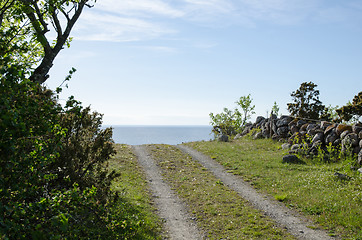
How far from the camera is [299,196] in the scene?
15.6 m

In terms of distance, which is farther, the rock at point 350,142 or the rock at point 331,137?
the rock at point 331,137

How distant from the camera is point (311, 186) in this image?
55.9ft

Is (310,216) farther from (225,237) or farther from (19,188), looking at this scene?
(19,188)

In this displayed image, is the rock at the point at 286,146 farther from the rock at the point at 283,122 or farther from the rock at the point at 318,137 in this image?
the rock at the point at 283,122

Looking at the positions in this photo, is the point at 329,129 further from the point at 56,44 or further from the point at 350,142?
the point at 56,44

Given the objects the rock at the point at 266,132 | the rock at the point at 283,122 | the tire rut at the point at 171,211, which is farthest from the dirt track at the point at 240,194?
the rock at the point at 266,132

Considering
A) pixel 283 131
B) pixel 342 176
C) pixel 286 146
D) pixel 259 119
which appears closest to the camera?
pixel 342 176

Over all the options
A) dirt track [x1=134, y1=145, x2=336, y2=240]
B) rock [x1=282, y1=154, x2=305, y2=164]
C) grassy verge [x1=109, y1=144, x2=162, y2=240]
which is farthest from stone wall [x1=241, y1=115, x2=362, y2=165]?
grassy verge [x1=109, y1=144, x2=162, y2=240]

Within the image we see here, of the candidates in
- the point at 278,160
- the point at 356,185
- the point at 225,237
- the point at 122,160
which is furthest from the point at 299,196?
the point at 122,160

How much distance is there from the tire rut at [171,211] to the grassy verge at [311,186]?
5517 mm

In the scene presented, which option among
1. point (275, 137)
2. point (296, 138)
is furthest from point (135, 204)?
point (275, 137)

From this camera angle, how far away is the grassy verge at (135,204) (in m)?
11.4

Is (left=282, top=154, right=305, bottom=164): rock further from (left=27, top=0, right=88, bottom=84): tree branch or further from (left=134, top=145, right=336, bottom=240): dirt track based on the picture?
(left=27, top=0, right=88, bottom=84): tree branch

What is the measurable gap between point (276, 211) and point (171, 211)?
540 cm
